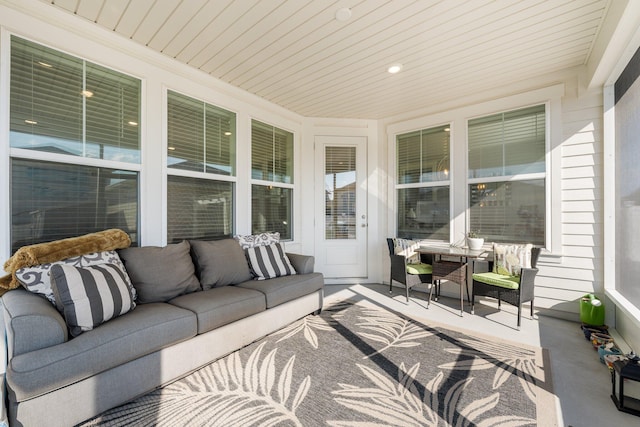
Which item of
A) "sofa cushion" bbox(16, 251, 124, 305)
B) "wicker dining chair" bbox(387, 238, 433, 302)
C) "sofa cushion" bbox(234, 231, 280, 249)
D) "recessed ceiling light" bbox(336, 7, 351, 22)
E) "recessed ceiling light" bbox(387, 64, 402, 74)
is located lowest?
"wicker dining chair" bbox(387, 238, 433, 302)

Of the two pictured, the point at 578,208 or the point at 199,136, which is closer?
the point at 578,208

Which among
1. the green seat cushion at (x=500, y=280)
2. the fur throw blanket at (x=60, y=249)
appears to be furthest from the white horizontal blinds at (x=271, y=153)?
the green seat cushion at (x=500, y=280)

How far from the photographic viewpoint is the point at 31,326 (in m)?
1.48

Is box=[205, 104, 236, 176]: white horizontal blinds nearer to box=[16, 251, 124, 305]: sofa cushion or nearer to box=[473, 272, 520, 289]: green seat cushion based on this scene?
box=[16, 251, 124, 305]: sofa cushion

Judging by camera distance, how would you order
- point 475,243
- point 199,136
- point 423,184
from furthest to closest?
point 423,184 → point 475,243 → point 199,136

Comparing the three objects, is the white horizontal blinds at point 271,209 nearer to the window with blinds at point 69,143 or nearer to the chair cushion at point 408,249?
the window with blinds at point 69,143

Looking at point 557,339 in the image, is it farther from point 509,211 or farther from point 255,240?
point 255,240

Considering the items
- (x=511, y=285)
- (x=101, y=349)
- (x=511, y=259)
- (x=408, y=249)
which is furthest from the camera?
(x=408, y=249)

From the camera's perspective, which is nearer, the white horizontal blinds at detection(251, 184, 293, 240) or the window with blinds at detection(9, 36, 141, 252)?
the window with blinds at detection(9, 36, 141, 252)

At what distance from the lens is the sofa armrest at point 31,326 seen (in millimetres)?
1447

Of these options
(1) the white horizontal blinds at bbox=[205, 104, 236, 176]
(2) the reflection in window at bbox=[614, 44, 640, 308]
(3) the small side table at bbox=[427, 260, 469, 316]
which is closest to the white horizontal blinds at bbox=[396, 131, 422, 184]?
(3) the small side table at bbox=[427, 260, 469, 316]

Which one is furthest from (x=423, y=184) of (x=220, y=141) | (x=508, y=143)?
(x=220, y=141)

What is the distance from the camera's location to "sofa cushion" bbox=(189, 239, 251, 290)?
2779 mm

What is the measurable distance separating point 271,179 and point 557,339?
3742mm
